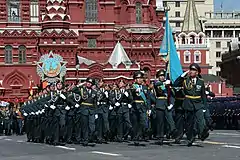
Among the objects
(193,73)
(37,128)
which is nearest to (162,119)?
(193,73)

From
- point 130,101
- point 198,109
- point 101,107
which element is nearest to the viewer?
point 198,109

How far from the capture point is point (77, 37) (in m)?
60.2

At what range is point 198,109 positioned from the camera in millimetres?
15258

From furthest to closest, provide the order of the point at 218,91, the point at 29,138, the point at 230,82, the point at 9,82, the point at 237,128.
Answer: the point at 218,91, the point at 9,82, the point at 230,82, the point at 237,128, the point at 29,138

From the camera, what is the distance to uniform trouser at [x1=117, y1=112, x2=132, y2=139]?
1805cm

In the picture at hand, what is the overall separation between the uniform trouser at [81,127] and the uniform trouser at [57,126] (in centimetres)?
72

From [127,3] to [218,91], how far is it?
23.1 metres

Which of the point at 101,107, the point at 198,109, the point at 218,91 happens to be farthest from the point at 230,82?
the point at 218,91

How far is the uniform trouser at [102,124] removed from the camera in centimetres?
1933

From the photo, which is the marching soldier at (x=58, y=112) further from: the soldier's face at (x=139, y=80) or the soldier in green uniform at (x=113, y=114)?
the soldier's face at (x=139, y=80)

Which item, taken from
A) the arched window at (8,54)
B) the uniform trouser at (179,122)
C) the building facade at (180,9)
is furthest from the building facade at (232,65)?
the building facade at (180,9)

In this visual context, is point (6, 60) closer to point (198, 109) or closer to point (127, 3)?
point (127, 3)

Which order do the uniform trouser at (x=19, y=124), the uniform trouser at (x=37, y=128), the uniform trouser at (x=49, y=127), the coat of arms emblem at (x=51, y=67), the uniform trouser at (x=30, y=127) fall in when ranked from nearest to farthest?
the uniform trouser at (x=49, y=127) < the uniform trouser at (x=37, y=128) < the uniform trouser at (x=30, y=127) < the uniform trouser at (x=19, y=124) < the coat of arms emblem at (x=51, y=67)

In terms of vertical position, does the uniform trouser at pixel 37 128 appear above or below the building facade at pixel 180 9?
below
